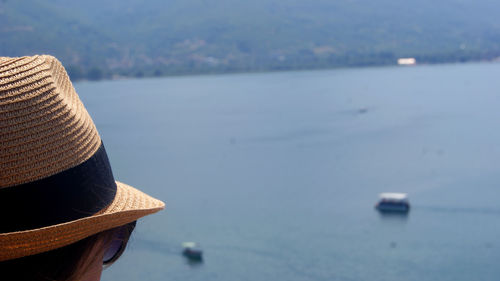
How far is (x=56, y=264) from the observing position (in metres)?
0.51

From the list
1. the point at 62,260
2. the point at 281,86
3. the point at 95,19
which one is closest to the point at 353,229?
the point at 62,260

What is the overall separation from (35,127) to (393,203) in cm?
1737

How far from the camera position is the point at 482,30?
69125 millimetres

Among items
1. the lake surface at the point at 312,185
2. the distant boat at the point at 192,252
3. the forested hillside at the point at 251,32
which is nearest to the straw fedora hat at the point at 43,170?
the lake surface at the point at 312,185

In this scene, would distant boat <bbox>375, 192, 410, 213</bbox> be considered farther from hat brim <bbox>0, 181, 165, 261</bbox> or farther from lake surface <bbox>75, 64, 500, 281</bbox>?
hat brim <bbox>0, 181, 165, 261</bbox>

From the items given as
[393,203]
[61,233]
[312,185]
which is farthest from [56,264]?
[312,185]

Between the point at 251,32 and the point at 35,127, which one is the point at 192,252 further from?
the point at 251,32

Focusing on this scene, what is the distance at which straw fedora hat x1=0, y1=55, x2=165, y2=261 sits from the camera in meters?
0.49

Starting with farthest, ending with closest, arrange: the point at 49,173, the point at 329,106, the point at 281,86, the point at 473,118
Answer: the point at 281,86 < the point at 329,106 < the point at 473,118 < the point at 49,173

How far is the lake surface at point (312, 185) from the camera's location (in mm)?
13844

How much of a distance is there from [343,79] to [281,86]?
26.5ft

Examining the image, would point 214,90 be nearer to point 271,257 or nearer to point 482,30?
point 482,30

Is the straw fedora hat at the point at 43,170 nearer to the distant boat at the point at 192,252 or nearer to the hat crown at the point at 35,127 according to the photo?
the hat crown at the point at 35,127

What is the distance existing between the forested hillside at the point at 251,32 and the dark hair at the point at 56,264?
160 ft
